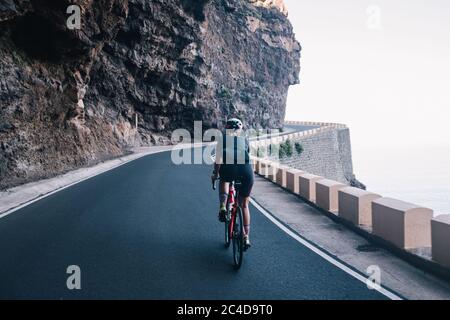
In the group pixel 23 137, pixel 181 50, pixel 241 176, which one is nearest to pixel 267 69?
pixel 181 50

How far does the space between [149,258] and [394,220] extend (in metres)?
4.04

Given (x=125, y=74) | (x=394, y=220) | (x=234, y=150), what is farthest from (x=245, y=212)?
(x=125, y=74)

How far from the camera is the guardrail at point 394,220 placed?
634 centimetres

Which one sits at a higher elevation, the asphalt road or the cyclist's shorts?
the cyclist's shorts

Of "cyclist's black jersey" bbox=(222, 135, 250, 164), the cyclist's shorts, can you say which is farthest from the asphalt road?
"cyclist's black jersey" bbox=(222, 135, 250, 164)

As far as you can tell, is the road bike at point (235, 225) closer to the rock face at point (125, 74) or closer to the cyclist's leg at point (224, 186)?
the cyclist's leg at point (224, 186)

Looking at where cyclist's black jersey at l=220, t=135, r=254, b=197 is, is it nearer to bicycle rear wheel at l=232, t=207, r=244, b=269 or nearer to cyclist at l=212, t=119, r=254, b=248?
cyclist at l=212, t=119, r=254, b=248

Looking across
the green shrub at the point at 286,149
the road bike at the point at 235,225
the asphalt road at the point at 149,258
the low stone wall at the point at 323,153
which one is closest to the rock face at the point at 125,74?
the asphalt road at the point at 149,258

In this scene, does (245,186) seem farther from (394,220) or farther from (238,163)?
(394,220)

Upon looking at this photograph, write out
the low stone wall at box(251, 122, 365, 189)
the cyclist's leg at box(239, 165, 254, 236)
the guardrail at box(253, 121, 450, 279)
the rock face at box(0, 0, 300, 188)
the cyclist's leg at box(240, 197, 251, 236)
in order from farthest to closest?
the low stone wall at box(251, 122, 365, 189)
the rock face at box(0, 0, 300, 188)
the cyclist's leg at box(239, 165, 254, 236)
the cyclist's leg at box(240, 197, 251, 236)
the guardrail at box(253, 121, 450, 279)

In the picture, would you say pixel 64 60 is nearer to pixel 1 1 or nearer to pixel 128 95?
pixel 1 1

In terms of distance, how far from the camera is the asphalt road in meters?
5.49

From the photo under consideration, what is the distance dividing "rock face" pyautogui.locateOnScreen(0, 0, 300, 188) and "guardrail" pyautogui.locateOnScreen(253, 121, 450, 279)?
9933 mm

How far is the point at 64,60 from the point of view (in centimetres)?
2194
